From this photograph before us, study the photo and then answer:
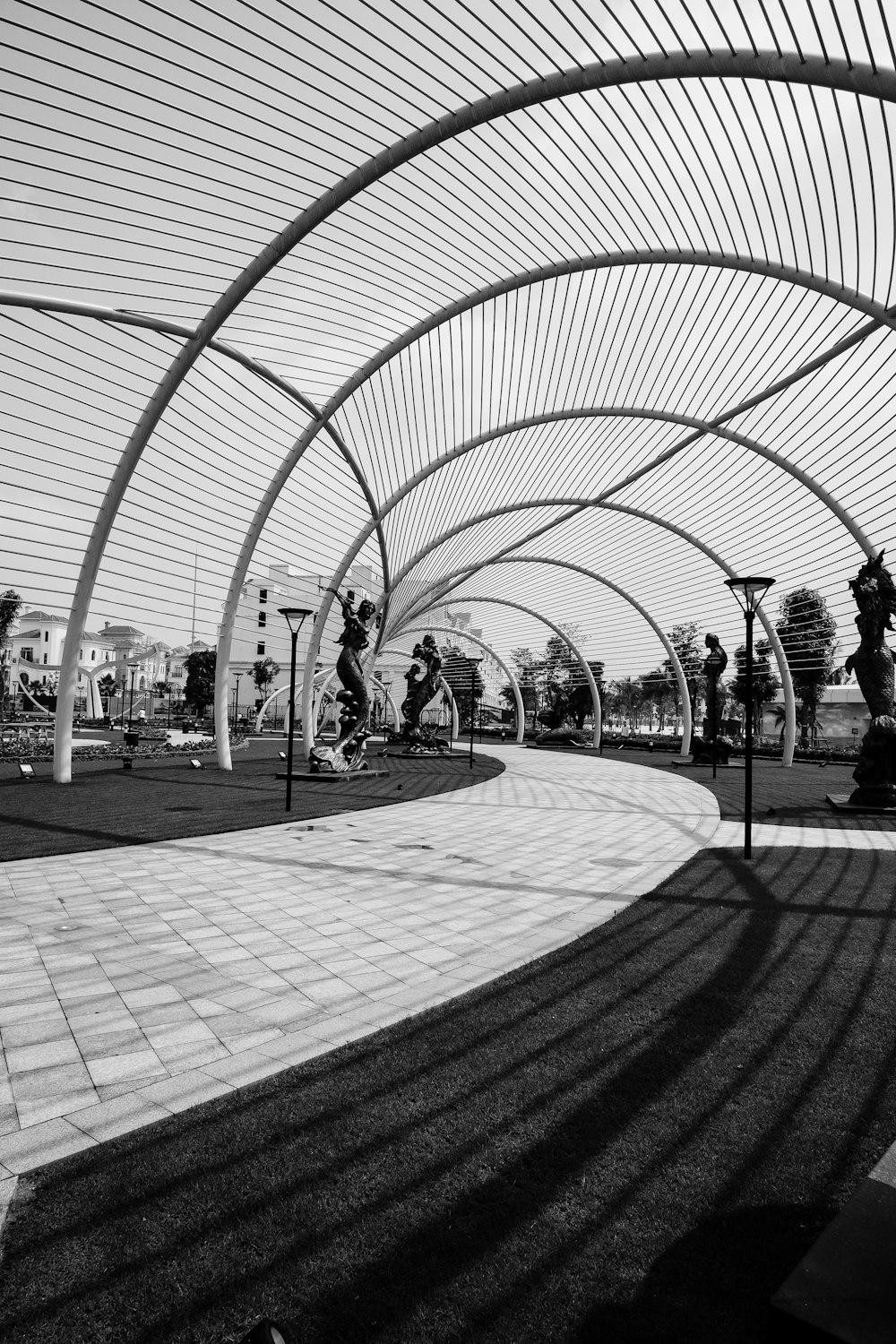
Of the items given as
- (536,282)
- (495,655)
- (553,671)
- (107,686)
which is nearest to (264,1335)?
(536,282)

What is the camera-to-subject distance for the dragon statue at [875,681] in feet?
54.6

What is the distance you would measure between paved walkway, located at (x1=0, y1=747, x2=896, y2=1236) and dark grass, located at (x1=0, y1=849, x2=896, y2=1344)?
42cm

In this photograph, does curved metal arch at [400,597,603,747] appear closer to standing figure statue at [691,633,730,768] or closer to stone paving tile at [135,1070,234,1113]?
standing figure statue at [691,633,730,768]

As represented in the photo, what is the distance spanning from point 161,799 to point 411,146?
12.9m

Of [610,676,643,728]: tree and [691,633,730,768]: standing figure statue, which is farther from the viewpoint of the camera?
[610,676,643,728]: tree

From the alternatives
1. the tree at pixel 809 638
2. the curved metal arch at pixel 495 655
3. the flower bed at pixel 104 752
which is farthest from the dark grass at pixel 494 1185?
the tree at pixel 809 638

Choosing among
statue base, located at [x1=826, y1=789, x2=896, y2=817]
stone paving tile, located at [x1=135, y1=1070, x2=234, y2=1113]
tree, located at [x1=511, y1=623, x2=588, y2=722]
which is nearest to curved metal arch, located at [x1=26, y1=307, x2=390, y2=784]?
stone paving tile, located at [x1=135, y1=1070, x2=234, y2=1113]

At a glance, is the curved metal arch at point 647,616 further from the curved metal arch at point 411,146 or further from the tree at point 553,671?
the curved metal arch at point 411,146

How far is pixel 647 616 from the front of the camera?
39.5 m

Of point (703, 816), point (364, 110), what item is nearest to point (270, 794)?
point (703, 816)

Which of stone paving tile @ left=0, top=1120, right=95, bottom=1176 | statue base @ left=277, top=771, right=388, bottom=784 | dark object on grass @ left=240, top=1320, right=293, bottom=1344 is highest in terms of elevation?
dark object on grass @ left=240, top=1320, right=293, bottom=1344

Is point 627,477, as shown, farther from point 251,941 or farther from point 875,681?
point 251,941

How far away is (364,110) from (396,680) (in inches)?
2821

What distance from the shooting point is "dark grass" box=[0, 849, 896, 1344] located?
8.02 ft
